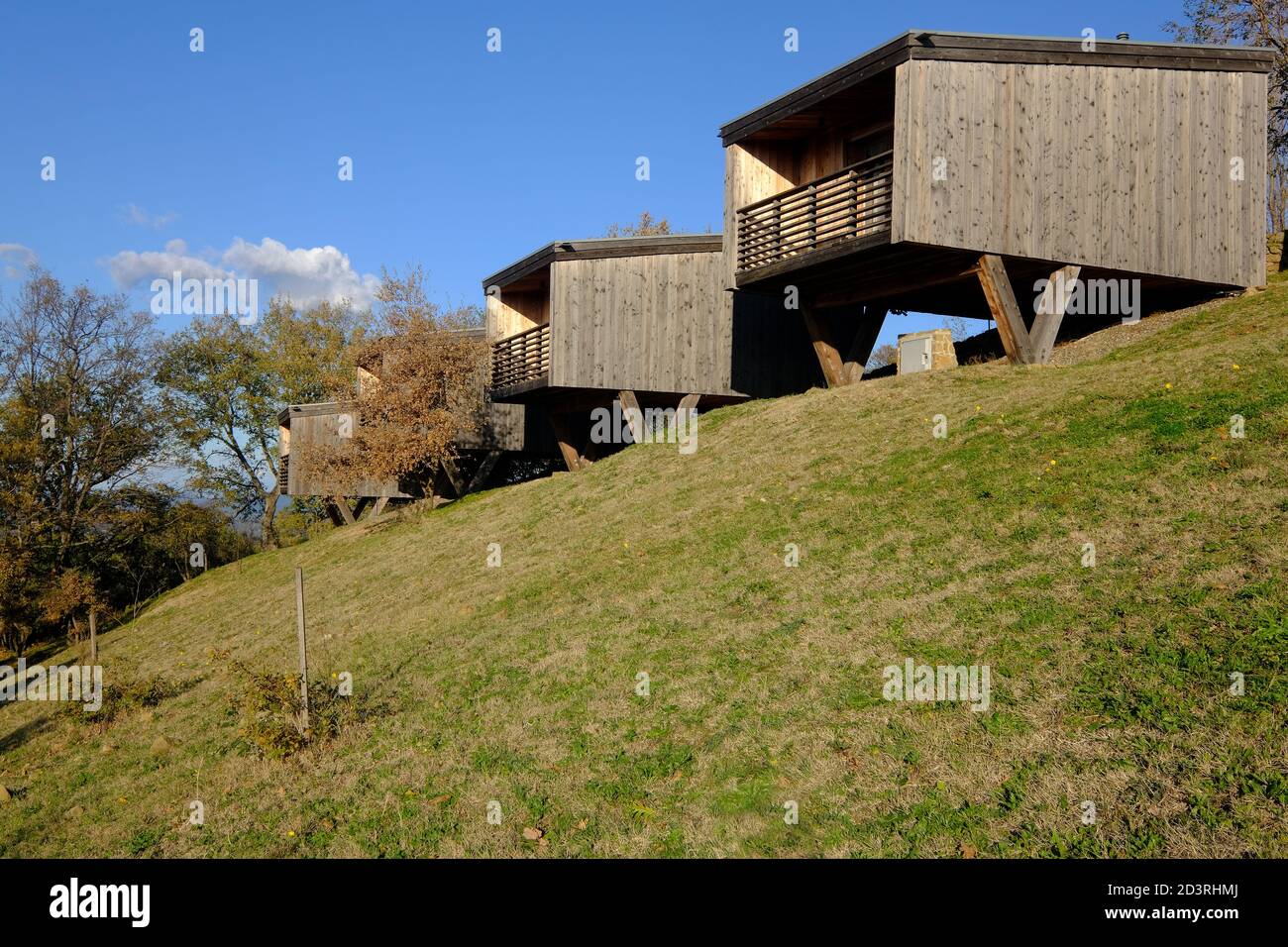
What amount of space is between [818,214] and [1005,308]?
4.58m

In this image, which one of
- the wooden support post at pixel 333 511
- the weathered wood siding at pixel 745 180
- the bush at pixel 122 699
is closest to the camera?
the bush at pixel 122 699

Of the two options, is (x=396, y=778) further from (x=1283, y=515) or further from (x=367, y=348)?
(x=367, y=348)

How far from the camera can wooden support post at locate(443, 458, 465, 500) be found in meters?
29.2

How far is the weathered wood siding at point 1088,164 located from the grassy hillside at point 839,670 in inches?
104

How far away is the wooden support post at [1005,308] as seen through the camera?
17031mm

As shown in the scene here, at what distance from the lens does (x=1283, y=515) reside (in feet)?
26.5

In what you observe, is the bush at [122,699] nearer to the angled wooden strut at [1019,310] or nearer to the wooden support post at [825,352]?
the wooden support post at [825,352]

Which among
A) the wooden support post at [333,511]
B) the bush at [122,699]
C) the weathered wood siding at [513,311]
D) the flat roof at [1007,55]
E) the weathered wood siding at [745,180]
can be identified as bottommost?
the bush at [122,699]

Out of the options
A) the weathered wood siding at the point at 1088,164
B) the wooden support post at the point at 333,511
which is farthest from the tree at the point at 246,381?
the weathered wood siding at the point at 1088,164

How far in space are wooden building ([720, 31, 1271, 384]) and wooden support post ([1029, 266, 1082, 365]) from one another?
41 millimetres

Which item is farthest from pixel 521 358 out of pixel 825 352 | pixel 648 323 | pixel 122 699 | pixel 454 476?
pixel 122 699

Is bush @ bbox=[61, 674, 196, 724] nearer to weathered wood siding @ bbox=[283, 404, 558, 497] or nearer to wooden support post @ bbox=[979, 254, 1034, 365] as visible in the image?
weathered wood siding @ bbox=[283, 404, 558, 497]

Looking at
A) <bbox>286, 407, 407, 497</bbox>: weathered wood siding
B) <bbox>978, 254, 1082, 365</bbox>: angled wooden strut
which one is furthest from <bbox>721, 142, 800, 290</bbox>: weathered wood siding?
<bbox>286, 407, 407, 497</bbox>: weathered wood siding

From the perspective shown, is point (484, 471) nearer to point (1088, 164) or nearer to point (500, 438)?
point (500, 438)
